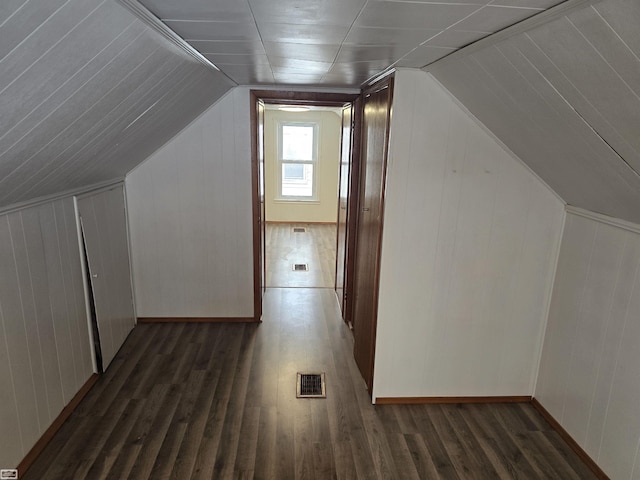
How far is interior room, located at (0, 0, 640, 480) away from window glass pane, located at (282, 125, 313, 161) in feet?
14.4

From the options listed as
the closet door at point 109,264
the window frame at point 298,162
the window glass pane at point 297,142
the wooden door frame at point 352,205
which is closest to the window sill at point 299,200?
the window frame at point 298,162

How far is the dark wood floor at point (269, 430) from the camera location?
2.20 m

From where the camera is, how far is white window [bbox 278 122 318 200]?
7863 mm

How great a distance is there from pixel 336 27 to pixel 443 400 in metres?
2.37

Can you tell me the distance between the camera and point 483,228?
256 centimetres

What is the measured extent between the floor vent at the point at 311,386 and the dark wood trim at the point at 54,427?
140 cm

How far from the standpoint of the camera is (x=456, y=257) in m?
2.60

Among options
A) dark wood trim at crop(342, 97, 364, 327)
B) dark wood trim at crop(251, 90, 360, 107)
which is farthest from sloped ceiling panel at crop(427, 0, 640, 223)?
dark wood trim at crop(251, 90, 360, 107)

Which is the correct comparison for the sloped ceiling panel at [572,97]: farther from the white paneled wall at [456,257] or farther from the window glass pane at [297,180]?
the window glass pane at [297,180]

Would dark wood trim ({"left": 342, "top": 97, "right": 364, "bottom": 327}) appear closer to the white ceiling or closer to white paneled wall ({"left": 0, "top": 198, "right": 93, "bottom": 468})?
the white ceiling

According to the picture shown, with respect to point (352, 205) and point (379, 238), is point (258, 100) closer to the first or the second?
point (352, 205)

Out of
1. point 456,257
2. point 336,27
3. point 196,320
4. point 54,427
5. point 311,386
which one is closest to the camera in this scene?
point 336,27

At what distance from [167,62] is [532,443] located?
2829mm

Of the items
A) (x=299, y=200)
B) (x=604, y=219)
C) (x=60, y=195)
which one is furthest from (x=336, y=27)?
(x=299, y=200)
